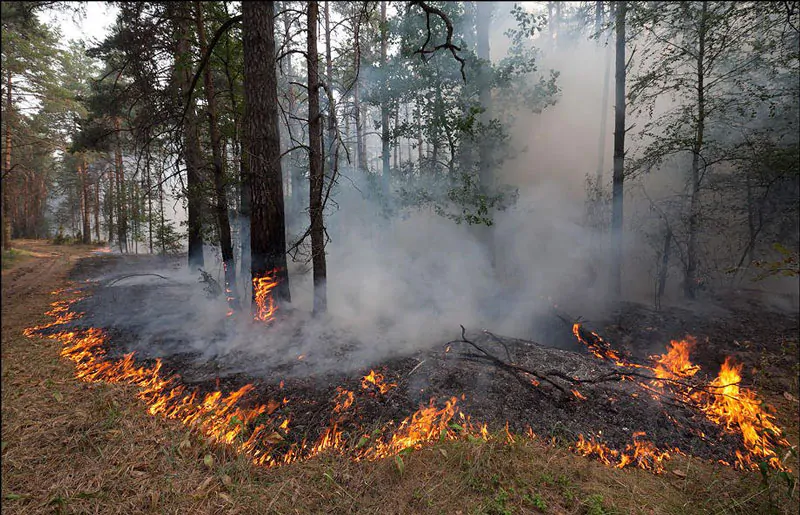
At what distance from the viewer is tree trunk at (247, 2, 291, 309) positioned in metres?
5.94

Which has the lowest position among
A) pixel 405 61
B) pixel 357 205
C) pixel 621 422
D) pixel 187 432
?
pixel 621 422

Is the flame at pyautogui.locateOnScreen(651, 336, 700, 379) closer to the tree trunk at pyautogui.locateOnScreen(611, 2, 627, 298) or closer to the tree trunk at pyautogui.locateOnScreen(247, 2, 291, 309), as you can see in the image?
the tree trunk at pyautogui.locateOnScreen(611, 2, 627, 298)

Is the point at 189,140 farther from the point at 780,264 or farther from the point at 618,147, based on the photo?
the point at 618,147

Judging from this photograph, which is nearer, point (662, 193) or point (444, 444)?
point (444, 444)

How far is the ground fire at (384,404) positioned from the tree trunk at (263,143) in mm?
2292

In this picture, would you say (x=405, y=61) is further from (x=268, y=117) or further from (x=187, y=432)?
(x=187, y=432)

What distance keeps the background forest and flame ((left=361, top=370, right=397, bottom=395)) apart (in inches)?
102

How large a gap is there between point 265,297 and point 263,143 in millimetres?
2752

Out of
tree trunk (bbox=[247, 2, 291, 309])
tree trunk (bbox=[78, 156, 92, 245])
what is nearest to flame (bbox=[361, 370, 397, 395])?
tree trunk (bbox=[247, 2, 291, 309])

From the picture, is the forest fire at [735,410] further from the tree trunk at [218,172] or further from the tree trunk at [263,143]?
the tree trunk at [218,172]

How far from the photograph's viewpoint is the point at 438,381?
507cm

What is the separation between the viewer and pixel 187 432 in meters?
3.83

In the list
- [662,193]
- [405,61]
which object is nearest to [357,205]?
[405,61]

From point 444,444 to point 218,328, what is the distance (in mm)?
4967
